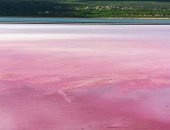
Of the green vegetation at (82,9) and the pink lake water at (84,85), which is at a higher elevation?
the pink lake water at (84,85)

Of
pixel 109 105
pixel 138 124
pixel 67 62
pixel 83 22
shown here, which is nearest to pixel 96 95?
pixel 109 105

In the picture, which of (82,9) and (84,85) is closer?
(84,85)

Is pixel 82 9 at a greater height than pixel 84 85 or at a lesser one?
lesser

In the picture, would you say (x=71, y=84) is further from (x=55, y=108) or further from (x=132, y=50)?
(x=132, y=50)

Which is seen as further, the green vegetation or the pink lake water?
the green vegetation
